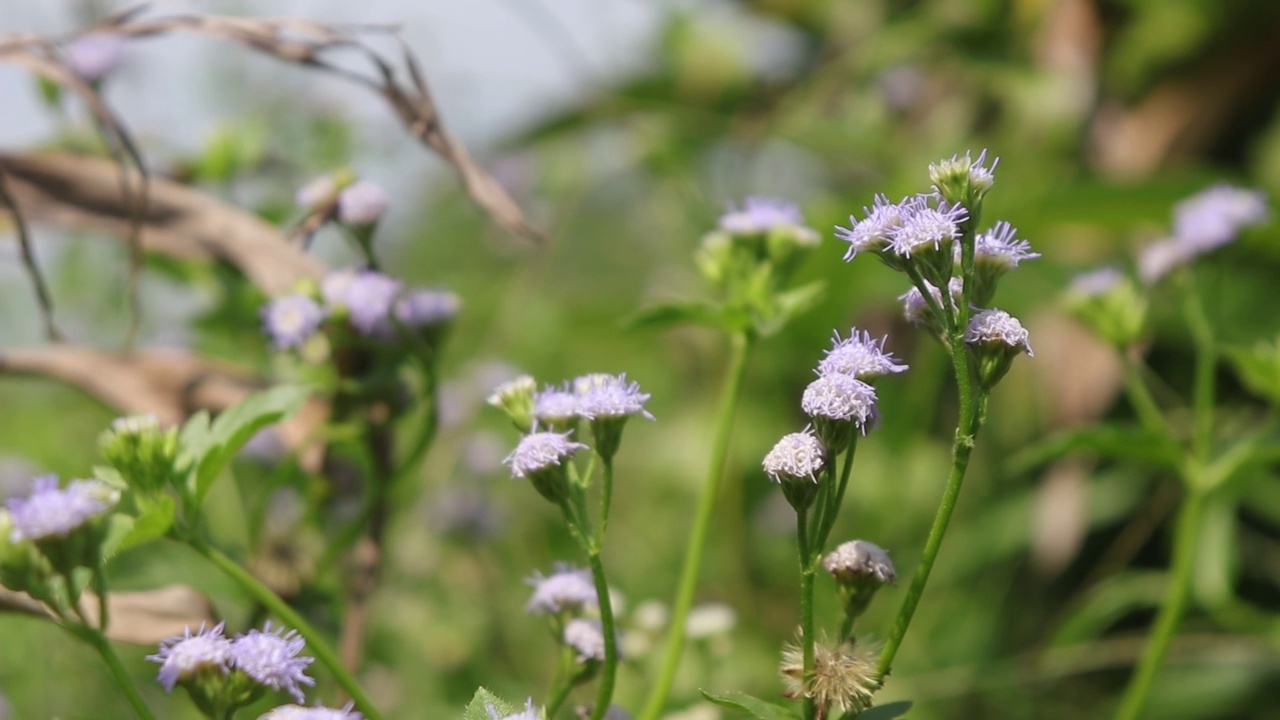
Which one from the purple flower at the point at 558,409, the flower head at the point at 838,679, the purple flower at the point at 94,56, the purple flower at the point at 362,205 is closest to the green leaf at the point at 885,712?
the flower head at the point at 838,679

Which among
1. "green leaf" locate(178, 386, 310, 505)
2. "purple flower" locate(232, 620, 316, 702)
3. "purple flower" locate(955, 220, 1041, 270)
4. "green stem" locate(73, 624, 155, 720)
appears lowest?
"green stem" locate(73, 624, 155, 720)

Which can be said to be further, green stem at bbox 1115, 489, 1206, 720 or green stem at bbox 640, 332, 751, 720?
green stem at bbox 1115, 489, 1206, 720

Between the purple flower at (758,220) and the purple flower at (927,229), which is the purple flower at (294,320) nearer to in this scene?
the purple flower at (758,220)

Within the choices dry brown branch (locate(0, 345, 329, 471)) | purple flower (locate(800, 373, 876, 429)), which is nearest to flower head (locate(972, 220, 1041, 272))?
purple flower (locate(800, 373, 876, 429))

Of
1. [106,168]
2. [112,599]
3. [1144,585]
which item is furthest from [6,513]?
[1144,585]

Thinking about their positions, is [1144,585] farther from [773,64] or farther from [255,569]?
[773,64]

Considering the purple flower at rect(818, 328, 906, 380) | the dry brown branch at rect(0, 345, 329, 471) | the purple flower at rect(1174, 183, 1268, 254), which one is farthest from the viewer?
the purple flower at rect(1174, 183, 1268, 254)

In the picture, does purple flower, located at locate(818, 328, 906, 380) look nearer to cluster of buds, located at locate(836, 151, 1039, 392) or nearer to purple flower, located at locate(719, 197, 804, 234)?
cluster of buds, located at locate(836, 151, 1039, 392)
